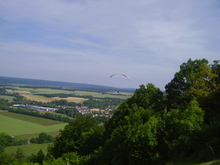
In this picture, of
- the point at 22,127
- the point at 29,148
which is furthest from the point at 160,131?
the point at 22,127

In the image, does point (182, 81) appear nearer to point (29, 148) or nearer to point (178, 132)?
point (178, 132)

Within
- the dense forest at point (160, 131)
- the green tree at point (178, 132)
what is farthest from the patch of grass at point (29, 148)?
the green tree at point (178, 132)

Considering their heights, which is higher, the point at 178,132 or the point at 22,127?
the point at 178,132

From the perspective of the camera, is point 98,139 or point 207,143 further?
point 98,139

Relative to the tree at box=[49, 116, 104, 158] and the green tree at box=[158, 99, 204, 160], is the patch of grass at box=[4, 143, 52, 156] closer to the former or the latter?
the tree at box=[49, 116, 104, 158]

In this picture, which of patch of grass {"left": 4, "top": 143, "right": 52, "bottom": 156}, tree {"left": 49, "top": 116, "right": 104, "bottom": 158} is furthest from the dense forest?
patch of grass {"left": 4, "top": 143, "right": 52, "bottom": 156}

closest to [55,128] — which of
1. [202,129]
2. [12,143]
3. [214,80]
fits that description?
[12,143]

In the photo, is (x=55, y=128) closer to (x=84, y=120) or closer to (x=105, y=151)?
(x=84, y=120)
